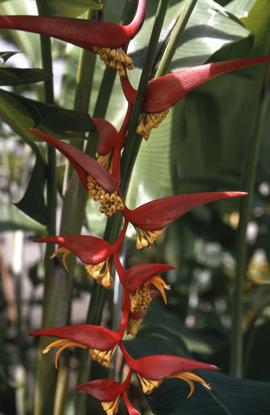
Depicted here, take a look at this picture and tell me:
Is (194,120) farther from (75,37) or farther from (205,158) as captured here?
(75,37)

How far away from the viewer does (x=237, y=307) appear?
0.71 metres

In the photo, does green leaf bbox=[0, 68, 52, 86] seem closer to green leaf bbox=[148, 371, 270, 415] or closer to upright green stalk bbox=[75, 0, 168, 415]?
upright green stalk bbox=[75, 0, 168, 415]

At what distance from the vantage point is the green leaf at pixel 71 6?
0.51 metres

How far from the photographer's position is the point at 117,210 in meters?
0.40

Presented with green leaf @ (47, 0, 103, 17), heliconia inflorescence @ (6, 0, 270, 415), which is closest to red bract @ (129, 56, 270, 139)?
heliconia inflorescence @ (6, 0, 270, 415)

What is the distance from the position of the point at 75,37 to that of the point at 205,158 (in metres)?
0.84

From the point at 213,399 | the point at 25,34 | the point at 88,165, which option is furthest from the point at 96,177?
the point at 25,34

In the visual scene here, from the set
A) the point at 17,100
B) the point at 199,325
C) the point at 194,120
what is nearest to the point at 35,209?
the point at 17,100

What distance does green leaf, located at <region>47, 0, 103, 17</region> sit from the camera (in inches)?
20.1

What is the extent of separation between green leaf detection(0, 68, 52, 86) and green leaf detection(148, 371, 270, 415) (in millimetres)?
248

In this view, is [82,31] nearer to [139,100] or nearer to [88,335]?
[139,100]

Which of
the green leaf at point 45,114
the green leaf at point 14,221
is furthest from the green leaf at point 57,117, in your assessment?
the green leaf at point 14,221

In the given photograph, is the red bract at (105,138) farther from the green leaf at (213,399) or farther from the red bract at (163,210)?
the green leaf at (213,399)

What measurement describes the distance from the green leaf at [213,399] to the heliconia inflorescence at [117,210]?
0.10m
